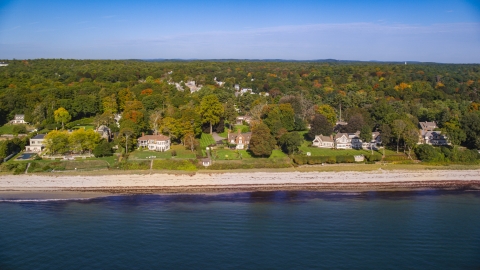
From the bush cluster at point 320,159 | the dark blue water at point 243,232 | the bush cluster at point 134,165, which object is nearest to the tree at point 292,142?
the bush cluster at point 320,159

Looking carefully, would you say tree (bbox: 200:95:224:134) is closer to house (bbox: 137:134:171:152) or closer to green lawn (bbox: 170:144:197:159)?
green lawn (bbox: 170:144:197:159)

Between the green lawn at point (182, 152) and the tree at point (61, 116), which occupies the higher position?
the tree at point (61, 116)

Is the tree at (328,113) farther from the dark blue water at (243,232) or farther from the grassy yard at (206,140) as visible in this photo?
the dark blue water at (243,232)

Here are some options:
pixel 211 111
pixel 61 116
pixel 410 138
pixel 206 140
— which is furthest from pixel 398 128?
pixel 61 116

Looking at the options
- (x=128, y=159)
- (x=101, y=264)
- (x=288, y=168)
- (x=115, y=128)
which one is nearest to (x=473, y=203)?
(x=288, y=168)

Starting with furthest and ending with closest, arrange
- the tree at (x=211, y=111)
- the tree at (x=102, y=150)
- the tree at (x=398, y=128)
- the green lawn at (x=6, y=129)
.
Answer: the tree at (x=211, y=111)
the green lawn at (x=6, y=129)
the tree at (x=398, y=128)
the tree at (x=102, y=150)

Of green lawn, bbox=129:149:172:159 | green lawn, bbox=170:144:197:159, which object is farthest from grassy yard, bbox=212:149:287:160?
green lawn, bbox=129:149:172:159

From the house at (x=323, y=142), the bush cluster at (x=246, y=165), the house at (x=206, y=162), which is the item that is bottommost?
the bush cluster at (x=246, y=165)

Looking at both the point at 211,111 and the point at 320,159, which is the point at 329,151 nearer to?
the point at 320,159
